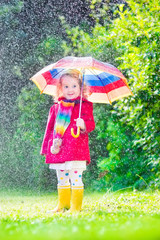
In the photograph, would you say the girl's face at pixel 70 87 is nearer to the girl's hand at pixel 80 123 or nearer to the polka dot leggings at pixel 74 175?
the girl's hand at pixel 80 123

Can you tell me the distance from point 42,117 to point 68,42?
77.2 inches

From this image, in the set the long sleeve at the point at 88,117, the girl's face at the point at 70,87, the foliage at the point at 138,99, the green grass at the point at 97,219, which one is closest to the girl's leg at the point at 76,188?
the green grass at the point at 97,219

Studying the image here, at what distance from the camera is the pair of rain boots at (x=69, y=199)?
14.1 ft

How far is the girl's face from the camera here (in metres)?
4.47

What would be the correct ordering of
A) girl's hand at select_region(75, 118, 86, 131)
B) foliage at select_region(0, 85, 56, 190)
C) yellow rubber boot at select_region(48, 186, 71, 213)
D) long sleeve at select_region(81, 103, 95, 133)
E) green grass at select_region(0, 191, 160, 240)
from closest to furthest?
green grass at select_region(0, 191, 160, 240)
girl's hand at select_region(75, 118, 86, 131)
long sleeve at select_region(81, 103, 95, 133)
yellow rubber boot at select_region(48, 186, 71, 213)
foliage at select_region(0, 85, 56, 190)

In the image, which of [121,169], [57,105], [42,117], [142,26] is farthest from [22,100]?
[57,105]

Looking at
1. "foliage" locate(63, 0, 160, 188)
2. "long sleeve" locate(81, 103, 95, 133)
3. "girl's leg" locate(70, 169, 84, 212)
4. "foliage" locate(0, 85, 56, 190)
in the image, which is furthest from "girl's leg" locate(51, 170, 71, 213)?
"foliage" locate(0, 85, 56, 190)

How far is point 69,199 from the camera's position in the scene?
451 centimetres

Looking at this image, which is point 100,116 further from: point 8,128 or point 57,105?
point 57,105

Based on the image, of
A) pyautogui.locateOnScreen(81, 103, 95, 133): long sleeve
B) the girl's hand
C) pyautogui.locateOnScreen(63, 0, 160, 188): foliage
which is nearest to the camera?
the girl's hand

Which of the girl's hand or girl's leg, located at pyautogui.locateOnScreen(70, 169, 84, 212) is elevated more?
the girl's hand

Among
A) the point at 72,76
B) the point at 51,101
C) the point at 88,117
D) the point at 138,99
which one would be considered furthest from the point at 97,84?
the point at 51,101

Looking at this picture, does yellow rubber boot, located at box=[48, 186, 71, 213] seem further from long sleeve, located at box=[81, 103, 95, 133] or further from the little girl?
long sleeve, located at box=[81, 103, 95, 133]

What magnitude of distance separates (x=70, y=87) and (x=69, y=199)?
1.17 meters
